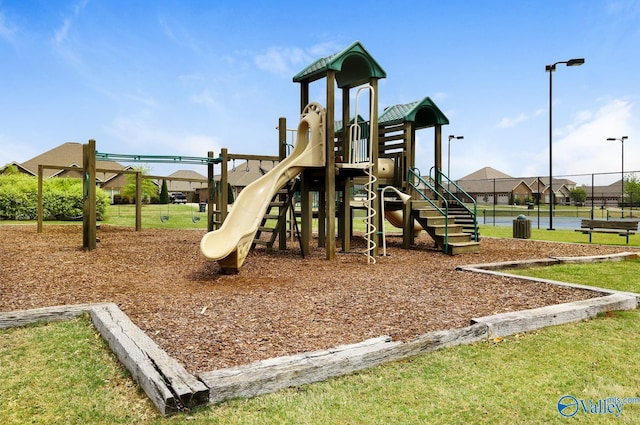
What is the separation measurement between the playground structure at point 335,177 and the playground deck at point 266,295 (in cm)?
69

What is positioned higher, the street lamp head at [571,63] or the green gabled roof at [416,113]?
the street lamp head at [571,63]

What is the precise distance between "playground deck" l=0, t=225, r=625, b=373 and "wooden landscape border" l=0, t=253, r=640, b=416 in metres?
0.35

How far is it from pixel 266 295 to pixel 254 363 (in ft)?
9.83

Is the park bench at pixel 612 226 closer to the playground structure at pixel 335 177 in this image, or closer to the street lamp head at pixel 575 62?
the playground structure at pixel 335 177

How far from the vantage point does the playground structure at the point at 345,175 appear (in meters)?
9.27

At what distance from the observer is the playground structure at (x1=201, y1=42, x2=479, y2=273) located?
927cm

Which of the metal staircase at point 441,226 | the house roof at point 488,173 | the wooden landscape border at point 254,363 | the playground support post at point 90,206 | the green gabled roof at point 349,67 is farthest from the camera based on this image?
the house roof at point 488,173

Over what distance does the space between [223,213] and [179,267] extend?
3.86 meters

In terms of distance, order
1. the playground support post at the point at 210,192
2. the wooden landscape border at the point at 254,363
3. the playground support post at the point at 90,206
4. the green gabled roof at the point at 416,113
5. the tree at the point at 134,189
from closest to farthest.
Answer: the wooden landscape border at the point at 254,363 < the playground support post at the point at 90,206 < the green gabled roof at the point at 416,113 < the playground support post at the point at 210,192 < the tree at the point at 134,189

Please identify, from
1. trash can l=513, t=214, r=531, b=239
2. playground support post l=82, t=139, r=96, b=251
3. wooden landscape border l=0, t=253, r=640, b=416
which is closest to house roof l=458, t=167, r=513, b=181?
trash can l=513, t=214, r=531, b=239

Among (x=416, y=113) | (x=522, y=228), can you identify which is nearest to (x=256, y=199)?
(x=416, y=113)

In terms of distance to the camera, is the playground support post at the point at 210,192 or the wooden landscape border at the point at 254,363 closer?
the wooden landscape border at the point at 254,363

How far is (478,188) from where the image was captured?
251 ft

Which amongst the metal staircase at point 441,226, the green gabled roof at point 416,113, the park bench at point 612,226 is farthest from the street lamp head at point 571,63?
the metal staircase at point 441,226
